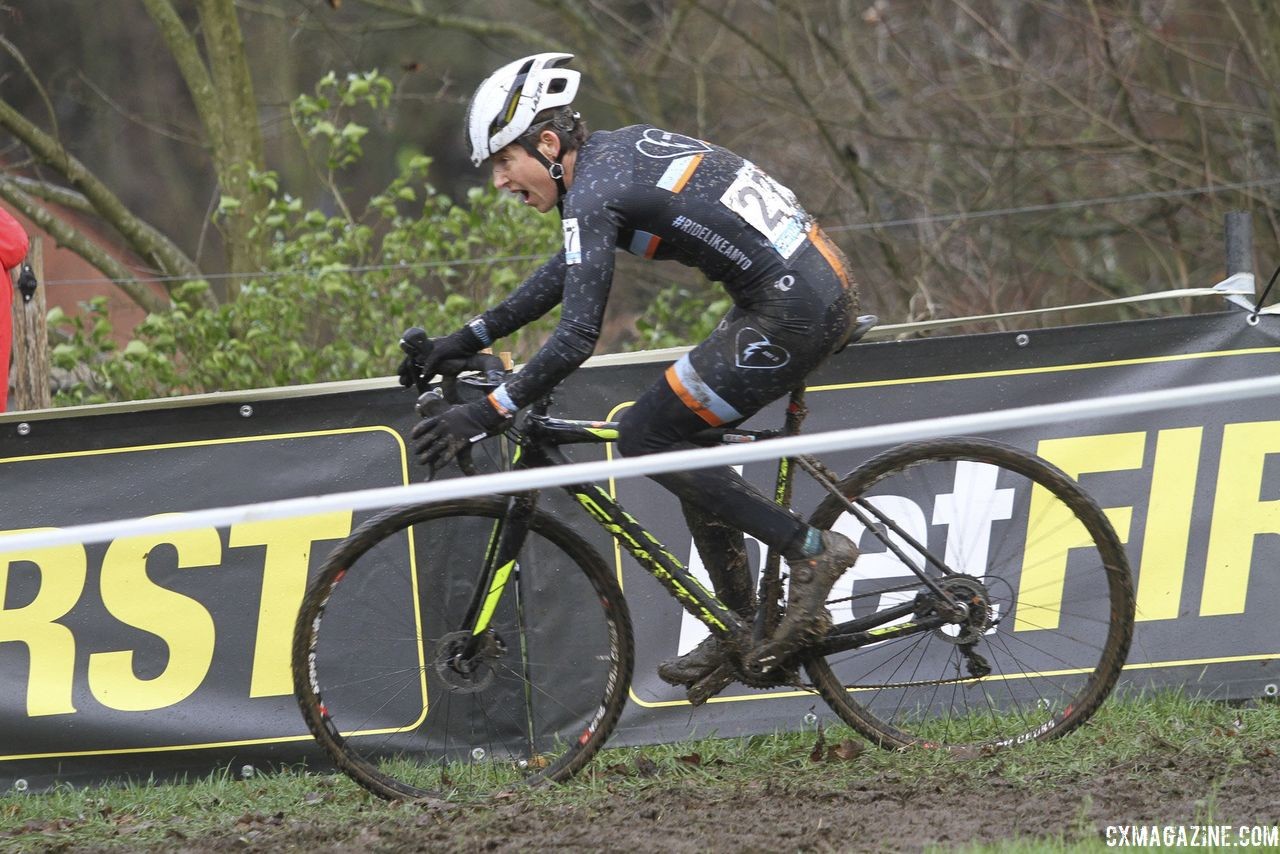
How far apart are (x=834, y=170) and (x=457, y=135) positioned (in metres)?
10.5

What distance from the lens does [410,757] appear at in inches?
201

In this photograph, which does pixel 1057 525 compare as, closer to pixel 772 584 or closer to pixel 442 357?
pixel 772 584

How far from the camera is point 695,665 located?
4.56 meters

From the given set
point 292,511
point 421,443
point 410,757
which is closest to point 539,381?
point 421,443

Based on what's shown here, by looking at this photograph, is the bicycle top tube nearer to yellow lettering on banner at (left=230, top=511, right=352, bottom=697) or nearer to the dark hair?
the dark hair

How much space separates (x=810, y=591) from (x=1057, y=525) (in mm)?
1247

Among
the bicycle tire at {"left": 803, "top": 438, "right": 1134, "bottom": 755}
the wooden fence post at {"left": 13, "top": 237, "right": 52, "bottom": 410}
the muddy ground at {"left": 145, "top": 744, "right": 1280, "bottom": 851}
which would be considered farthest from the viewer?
the wooden fence post at {"left": 13, "top": 237, "right": 52, "bottom": 410}

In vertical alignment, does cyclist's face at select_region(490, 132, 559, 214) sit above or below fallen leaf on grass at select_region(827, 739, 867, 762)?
above

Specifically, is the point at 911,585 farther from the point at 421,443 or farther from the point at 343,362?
the point at 343,362

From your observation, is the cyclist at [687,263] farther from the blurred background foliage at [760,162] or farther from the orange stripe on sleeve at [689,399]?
the blurred background foliage at [760,162]

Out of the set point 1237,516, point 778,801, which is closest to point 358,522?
point 778,801

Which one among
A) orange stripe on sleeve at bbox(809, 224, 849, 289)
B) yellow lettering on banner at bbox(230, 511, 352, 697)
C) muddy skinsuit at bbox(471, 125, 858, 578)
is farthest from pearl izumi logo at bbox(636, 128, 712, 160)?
yellow lettering on banner at bbox(230, 511, 352, 697)

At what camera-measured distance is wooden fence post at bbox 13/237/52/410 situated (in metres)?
6.07

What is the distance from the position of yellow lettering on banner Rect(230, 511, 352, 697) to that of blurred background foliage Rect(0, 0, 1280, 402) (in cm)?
281
